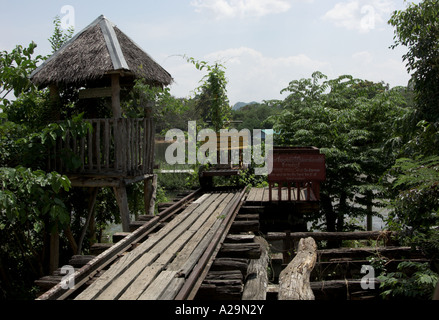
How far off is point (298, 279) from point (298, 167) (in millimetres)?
3758

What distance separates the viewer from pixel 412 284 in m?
5.98

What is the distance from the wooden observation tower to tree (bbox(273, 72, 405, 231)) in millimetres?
5575

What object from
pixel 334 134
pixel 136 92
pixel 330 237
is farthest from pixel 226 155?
pixel 334 134

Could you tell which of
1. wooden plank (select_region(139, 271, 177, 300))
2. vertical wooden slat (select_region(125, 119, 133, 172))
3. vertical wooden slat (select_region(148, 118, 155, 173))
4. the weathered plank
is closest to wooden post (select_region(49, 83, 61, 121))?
vertical wooden slat (select_region(125, 119, 133, 172))

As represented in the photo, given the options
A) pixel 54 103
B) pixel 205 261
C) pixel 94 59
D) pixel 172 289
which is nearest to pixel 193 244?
pixel 205 261

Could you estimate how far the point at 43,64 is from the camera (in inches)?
349

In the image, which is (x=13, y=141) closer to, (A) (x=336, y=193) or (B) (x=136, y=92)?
(B) (x=136, y=92)

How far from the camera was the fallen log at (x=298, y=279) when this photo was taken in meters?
4.23

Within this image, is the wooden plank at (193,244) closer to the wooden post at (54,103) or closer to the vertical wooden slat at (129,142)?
the vertical wooden slat at (129,142)

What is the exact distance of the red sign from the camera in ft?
26.8

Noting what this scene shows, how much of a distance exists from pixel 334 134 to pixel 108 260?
32.1ft

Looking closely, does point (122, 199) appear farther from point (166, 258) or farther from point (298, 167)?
point (166, 258)

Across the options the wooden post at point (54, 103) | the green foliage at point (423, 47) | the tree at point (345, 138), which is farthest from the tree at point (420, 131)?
the wooden post at point (54, 103)

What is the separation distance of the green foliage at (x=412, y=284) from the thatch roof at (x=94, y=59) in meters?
5.86
